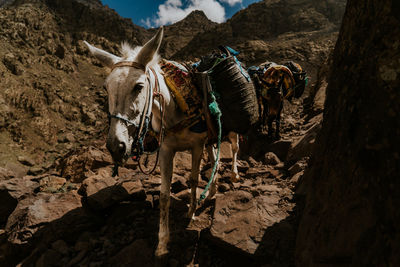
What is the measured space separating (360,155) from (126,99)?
1862mm

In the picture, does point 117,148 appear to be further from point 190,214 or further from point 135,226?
point 190,214

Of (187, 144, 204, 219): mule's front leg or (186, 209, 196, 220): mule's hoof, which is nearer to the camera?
(187, 144, 204, 219): mule's front leg

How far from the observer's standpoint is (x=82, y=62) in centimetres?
3131

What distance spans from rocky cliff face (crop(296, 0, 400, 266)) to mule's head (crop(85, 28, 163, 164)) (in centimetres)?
158

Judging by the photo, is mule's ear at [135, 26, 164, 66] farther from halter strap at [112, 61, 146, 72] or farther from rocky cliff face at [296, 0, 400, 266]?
rocky cliff face at [296, 0, 400, 266]

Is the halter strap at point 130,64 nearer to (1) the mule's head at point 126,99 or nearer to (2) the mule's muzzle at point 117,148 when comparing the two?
(1) the mule's head at point 126,99

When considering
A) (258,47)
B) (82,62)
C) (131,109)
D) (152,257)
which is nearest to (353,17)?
(131,109)

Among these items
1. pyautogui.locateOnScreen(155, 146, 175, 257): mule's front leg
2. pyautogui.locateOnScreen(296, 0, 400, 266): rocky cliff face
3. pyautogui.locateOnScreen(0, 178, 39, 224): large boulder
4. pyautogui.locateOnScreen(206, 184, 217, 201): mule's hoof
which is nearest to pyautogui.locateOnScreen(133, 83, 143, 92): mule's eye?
pyautogui.locateOnScreen(155, 146, 175, 257): mule's front leg

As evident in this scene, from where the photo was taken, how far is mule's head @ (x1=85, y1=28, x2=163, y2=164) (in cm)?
181

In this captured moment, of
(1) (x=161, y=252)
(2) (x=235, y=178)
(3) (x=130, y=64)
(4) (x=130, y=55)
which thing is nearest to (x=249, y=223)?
(1) (x=161, y=252)

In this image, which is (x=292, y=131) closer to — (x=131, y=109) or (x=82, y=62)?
(x=131, y=109)

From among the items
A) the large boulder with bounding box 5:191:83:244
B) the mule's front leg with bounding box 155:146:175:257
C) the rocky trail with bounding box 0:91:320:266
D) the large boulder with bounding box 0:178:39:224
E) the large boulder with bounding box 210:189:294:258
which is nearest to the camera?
the large boulder with bounding box 210:189:294:258

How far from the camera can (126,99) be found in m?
1.87

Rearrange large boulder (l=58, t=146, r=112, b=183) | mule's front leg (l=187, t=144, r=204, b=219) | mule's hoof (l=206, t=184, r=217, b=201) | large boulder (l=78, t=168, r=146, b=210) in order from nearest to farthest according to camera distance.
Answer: mule's front leg (l=187, t=144, r=204, b=219) → large boulder (l=78, t=168, r=146, b=210) → mule's hoof (l=206, t=184, r=217, b=201) → large boulder (l=58, t=146, r=112, b=183)
